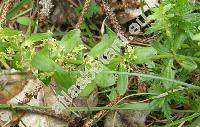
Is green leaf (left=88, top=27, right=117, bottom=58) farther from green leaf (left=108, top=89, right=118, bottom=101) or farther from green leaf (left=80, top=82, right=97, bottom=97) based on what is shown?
green leaf (left=108, top=89, right=118, bottom=101)

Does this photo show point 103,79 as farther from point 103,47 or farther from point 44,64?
point 44,64

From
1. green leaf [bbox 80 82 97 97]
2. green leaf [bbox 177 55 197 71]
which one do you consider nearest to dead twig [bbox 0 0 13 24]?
green leaf [bbox 80 82 97 97]

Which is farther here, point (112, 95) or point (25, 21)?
point (25, 21)

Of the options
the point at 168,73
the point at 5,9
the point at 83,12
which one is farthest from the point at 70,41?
the point at 5,9

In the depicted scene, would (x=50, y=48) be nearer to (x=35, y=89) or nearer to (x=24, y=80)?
(x=35, y=89)

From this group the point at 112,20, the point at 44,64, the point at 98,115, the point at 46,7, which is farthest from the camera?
the point at 46,7

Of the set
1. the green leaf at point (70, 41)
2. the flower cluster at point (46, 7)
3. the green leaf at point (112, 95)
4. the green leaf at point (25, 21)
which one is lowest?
the green leaf at point (112, 95)

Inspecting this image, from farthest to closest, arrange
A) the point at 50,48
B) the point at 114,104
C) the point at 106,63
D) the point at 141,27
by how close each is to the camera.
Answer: the point at 141,27 < the point at 114,104 < the point at 106,63 < the point at 50,48

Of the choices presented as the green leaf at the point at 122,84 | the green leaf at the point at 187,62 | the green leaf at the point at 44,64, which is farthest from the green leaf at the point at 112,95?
the green leaf at the point at 44,64

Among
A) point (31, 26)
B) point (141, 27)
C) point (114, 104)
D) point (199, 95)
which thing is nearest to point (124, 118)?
point (114, 104)

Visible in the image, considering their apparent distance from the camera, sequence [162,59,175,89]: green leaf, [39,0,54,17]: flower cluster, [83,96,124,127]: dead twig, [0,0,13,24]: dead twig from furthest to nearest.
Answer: [39,0,54,17]: flower cluster
[0,0,13,24]: dead twig
[83,96,124,127]: dead twig
[162,59,175,89]: green leaf

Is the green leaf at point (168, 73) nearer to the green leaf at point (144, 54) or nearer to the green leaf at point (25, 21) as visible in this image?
the green leaf at point (144, 54)
